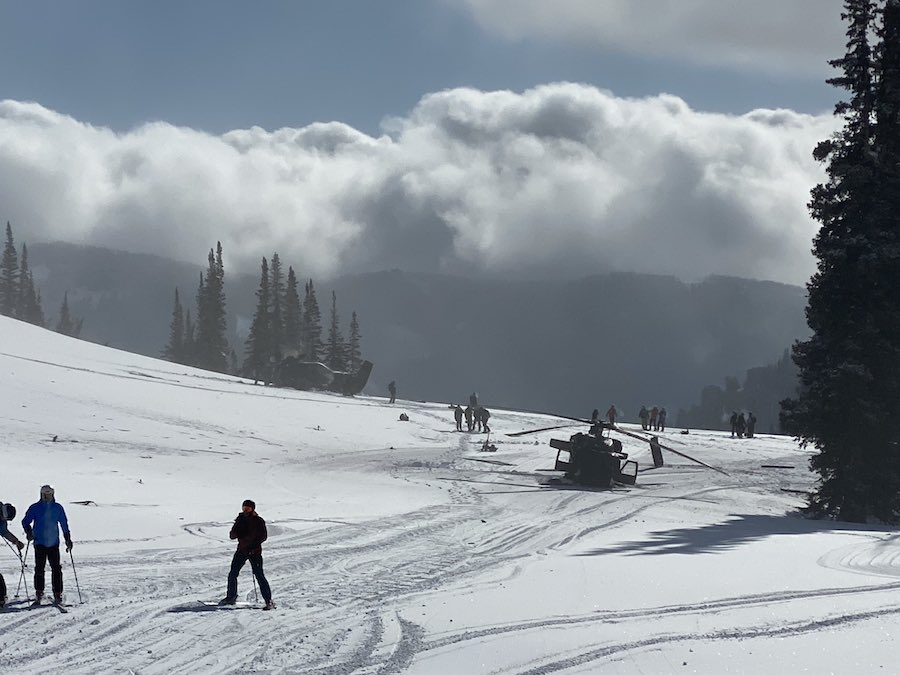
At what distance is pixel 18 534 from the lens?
17.4 meters

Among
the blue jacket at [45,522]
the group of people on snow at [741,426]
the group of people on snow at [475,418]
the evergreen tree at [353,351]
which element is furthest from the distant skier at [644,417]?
the blue jacket at [45,522]

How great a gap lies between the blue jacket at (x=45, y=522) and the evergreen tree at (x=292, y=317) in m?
89.1

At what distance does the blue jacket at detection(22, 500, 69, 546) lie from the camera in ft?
42.4

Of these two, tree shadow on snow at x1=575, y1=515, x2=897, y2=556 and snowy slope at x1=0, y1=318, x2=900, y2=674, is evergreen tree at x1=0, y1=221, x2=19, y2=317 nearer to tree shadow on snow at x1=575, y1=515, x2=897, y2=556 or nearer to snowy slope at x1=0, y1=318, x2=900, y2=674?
snowy slope at x1=0, y1=318, x2=900, y2=674

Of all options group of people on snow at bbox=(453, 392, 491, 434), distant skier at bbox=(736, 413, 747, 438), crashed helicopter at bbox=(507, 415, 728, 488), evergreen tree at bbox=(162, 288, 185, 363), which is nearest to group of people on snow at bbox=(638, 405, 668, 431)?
distant skier at bbox=(736, 413, 747, 438)

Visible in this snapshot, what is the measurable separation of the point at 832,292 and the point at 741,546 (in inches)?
415

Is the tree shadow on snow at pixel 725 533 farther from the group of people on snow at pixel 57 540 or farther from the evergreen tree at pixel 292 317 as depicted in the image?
the evergreen tree at pixel 292 317

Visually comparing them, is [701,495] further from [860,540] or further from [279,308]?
[279,308]

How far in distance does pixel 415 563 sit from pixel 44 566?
6530 mm

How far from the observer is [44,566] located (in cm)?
1280

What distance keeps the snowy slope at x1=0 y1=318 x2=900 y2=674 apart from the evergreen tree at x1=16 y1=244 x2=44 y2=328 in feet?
324

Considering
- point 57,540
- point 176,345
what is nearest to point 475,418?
point 57,540

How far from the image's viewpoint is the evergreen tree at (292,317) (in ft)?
338

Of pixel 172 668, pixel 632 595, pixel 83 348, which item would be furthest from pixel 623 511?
pixel 83 348
